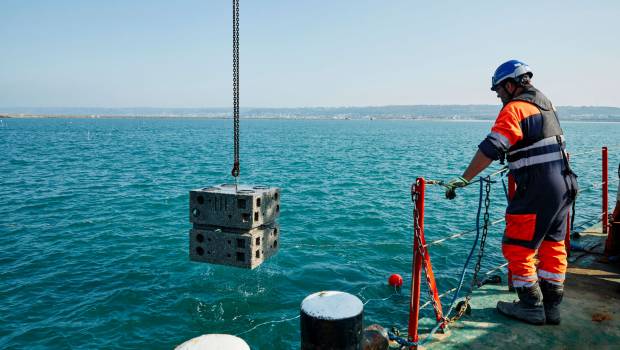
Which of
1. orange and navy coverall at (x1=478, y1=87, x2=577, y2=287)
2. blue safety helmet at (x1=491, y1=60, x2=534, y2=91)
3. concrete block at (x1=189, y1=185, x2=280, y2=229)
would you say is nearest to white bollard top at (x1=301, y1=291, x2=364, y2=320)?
concrete block at (x1=189, y1=185, x2=280, y2=229)

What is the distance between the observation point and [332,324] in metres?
3.71

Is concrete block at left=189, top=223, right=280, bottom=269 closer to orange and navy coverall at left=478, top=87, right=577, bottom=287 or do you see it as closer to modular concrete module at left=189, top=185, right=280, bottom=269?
modular concrete module at left=189, top=185, right=280, bottom=269

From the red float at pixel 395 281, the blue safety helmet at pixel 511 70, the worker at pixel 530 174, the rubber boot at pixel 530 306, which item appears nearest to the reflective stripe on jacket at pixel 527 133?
the worker at pixel 530 174

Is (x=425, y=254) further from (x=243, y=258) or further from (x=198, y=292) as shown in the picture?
(x=198, y=292)

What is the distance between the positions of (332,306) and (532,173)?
2.46m

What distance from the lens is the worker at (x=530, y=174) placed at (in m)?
4.19

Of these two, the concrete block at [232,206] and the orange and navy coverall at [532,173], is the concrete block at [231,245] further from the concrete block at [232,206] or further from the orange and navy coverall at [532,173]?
the orange and navy coverall at [532,173]

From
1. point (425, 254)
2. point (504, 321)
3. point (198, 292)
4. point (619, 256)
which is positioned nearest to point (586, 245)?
point (619, 256)

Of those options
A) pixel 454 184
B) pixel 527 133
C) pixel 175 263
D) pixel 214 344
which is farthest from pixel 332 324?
pixel 175 263

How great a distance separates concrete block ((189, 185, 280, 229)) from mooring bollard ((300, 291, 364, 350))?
158 cm

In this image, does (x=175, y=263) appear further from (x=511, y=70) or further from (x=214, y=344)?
(x=511, y=70)

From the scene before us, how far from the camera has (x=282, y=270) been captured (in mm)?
10336

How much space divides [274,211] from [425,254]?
2146 millimetres

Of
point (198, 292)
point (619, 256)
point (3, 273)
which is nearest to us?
point (619, 256)
